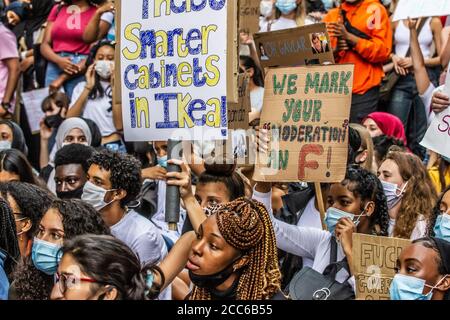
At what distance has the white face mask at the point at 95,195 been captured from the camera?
7.46 m

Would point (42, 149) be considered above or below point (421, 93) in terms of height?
below

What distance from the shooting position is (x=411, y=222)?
24.4 ft

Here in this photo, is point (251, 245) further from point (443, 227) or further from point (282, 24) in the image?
point (282, 24)

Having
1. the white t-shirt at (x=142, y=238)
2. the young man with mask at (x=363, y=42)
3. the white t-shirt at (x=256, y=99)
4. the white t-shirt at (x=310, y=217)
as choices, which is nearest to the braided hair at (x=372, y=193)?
the white t-shirt at (x=310, y=217)

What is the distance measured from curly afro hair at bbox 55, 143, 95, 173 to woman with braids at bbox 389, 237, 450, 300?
332cm

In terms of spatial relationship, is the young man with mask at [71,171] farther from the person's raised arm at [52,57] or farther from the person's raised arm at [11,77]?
the person's raised arm at [11,77]

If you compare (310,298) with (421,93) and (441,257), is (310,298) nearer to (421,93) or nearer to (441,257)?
(441,257)

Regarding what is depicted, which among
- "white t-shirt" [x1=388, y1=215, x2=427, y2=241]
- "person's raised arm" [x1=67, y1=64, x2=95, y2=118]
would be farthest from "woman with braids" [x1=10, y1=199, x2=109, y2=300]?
"person's raised arm" [x1=67, y1=64, x2=95, y2=118]

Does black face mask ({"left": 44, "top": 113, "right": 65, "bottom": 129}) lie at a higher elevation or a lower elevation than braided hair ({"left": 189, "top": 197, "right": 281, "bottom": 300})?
lower

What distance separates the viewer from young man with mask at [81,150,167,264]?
7230 mm

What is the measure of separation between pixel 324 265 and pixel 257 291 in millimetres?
1327

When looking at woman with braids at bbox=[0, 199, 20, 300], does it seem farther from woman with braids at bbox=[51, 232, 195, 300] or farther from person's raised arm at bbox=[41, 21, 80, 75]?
person's raised arm at bbox=[41, 21, 80, 75]

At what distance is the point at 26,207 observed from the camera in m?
7.04
